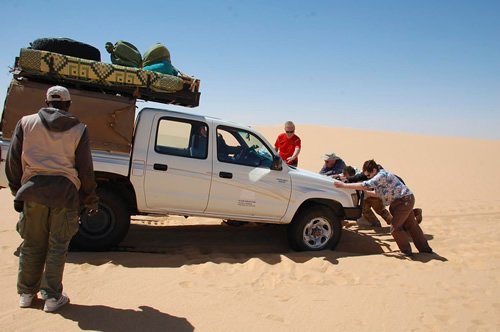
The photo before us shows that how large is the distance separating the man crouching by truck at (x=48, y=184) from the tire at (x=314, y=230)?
3265 mm

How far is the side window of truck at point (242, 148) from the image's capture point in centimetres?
584

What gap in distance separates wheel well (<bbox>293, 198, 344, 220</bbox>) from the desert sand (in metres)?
0.65

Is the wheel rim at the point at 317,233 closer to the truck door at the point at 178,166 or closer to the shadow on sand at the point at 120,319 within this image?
the truck door at the point at 178,166

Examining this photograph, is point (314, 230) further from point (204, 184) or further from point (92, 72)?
point (92, 72)

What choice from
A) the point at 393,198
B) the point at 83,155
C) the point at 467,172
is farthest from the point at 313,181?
the point at 467,172

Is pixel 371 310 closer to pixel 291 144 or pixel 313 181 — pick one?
pixel 313 181

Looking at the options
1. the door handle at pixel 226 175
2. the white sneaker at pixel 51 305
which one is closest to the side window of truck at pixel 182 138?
the door handle at pixel 226 175

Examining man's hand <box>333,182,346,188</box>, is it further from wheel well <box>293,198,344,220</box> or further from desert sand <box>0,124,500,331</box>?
desert sand <box>0,124,500,331</box>

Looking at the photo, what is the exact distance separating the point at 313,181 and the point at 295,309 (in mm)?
2395

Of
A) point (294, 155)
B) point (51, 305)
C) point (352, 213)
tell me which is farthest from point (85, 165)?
point (294, 155)

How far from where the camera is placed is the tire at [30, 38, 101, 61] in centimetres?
535

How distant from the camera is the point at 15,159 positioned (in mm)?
3523

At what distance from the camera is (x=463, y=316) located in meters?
4.15

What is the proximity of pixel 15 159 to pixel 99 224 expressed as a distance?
211 cm
